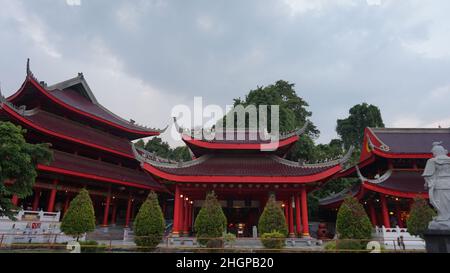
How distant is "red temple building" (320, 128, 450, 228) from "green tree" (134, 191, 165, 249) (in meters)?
14.4

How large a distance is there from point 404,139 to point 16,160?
2908 centimetres

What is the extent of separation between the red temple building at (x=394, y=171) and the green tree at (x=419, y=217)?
6.35 feet

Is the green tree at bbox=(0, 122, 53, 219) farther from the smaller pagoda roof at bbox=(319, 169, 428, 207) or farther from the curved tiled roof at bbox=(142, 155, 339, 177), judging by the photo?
the smaller pagoda roof at bbox=(319, 169, 428, 207)

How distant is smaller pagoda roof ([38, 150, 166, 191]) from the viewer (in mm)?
22984

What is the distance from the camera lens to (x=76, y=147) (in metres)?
27.0

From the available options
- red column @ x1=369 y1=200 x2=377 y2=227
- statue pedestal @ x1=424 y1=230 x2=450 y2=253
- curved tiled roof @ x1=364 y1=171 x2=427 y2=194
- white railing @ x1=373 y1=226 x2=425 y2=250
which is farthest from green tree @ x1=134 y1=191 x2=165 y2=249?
red column @ x1=369 y1=200 x2=377 y2=227

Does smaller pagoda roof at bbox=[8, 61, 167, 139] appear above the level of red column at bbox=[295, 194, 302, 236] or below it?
above

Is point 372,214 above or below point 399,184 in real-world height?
below

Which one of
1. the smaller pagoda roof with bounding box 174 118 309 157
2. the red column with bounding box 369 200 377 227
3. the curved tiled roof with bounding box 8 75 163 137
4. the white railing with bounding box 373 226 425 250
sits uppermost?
the curved tiled roof with bounding box 8 75 163 137

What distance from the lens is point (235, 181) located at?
17.6m

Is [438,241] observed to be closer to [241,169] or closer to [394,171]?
[241,169]

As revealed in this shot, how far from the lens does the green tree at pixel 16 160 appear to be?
12000mm

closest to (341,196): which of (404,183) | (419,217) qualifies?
(404,183)
